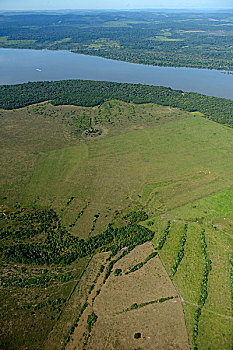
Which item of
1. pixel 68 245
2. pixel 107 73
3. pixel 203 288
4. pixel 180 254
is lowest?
pixel 203 288

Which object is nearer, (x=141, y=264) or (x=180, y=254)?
(x=141, y=264)

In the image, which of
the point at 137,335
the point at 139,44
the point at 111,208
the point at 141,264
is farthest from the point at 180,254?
the point at 139,44

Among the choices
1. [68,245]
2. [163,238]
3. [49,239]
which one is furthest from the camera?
[163,238]

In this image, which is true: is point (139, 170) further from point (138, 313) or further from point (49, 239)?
point (138, 313)

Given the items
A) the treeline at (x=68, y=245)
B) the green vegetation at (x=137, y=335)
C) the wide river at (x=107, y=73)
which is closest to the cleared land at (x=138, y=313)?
the green vegetation at (x=137, y=335)

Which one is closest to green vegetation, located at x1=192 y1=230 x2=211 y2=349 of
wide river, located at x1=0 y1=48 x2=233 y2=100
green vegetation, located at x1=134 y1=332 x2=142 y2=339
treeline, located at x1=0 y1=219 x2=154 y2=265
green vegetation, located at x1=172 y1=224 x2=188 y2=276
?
green vegetation, located at x1=172 y1=224 x2=188 y2=276

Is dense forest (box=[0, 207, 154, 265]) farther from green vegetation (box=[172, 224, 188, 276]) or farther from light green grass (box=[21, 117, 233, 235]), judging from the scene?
green vegetation (box=[172, 224, 188, 276])

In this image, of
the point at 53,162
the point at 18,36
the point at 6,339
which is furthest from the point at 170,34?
the point at 6,339
